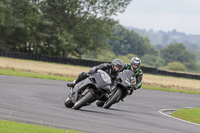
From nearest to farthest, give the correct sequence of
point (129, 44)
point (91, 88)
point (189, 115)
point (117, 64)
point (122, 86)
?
point (91, 88), point (117, 64), point (122, 86), point (189, 115), point (129, 44)

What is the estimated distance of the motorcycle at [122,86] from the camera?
12962 millimetres

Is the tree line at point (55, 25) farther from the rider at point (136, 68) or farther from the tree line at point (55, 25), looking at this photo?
the rider at point (136, 68)

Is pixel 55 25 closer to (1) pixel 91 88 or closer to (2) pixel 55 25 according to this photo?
(2) pixel 55 25

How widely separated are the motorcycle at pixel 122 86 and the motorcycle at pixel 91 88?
1.24 m

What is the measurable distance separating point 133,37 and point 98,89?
442 feet

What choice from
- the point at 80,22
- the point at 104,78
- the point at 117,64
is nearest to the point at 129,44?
the point at 80,22

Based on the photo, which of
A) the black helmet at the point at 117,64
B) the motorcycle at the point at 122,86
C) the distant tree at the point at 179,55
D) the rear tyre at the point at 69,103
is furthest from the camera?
the distant tree at the point at 179,55

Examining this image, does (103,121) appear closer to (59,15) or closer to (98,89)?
(98,89)

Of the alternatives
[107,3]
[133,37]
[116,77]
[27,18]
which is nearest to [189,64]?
[133,37]

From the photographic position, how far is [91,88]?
1155 cm

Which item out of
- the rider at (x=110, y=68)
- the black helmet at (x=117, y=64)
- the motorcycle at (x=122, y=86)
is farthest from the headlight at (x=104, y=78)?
the motorcycle at (x=122, y=86)

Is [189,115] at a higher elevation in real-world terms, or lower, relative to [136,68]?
lower

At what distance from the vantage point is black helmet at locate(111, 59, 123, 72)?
39.3 ft

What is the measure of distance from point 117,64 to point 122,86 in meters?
1.28
